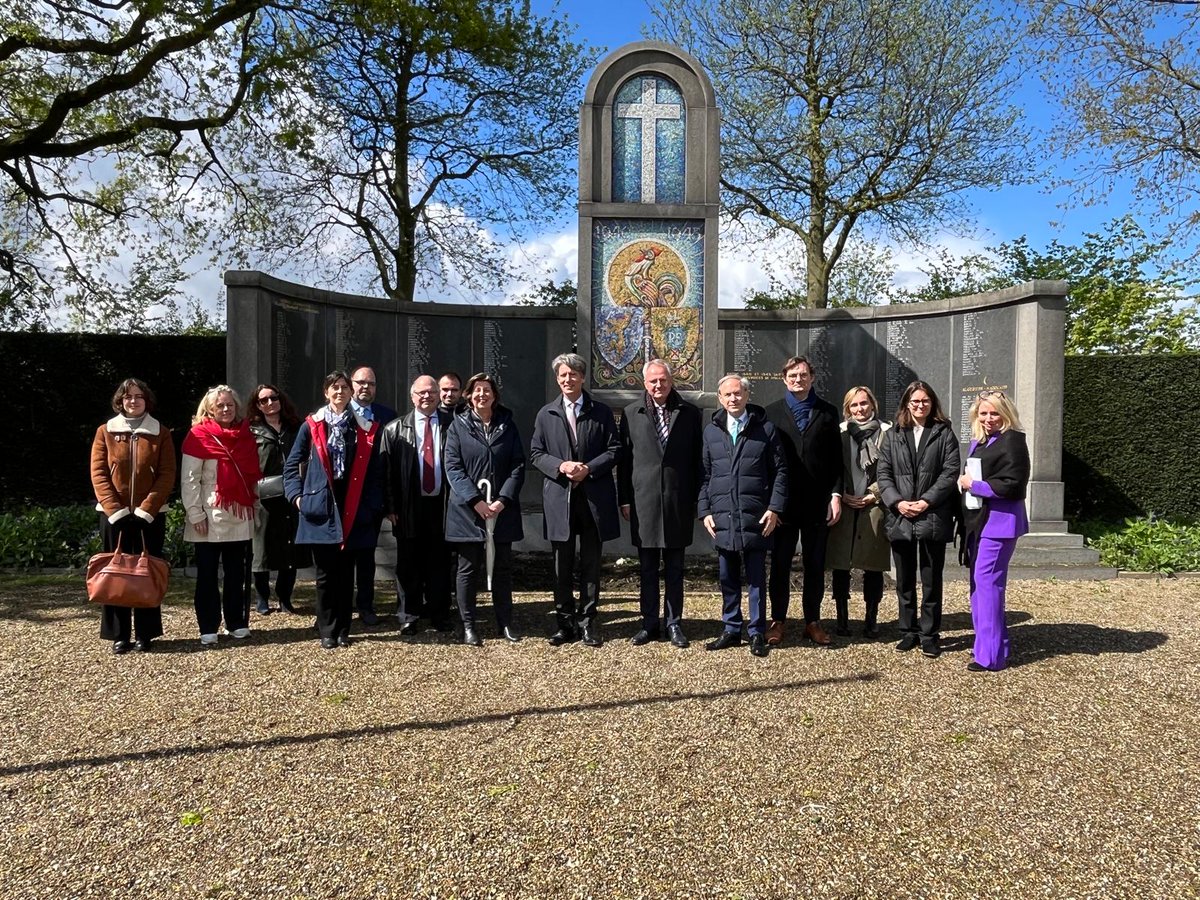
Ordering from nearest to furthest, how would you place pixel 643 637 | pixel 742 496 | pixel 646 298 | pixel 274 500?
pixel 742 496 < pixel 643 637 < pixel 274 500 < pixel 646 298

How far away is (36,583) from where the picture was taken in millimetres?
7590

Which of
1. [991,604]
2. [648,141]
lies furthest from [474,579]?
[648,141]

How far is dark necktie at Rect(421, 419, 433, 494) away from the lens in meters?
5.63

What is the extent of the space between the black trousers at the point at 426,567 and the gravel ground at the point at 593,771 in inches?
13.4

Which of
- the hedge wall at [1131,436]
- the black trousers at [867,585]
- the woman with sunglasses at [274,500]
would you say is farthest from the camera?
the hedge wall at [1131,436]

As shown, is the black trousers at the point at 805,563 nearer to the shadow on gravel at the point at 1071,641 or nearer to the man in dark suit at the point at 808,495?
the man in dark suit at the point at 808,495

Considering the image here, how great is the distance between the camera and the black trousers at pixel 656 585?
5352 mm

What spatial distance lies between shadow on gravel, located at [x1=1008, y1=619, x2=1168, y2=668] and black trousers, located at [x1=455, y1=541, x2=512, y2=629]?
329 cm

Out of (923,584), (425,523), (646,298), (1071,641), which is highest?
(646,298)

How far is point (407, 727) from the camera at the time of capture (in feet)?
12.7

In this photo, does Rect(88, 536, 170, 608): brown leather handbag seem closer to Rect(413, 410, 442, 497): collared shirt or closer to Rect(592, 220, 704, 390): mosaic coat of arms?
Rect(413, 410, 442, 497): collared shirt

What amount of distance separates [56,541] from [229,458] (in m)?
4.99

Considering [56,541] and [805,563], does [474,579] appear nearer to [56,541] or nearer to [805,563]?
[805,563]

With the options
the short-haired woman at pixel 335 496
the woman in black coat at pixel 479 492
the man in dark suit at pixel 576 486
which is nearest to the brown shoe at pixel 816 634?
the man in dark suit at pixel 576 486
